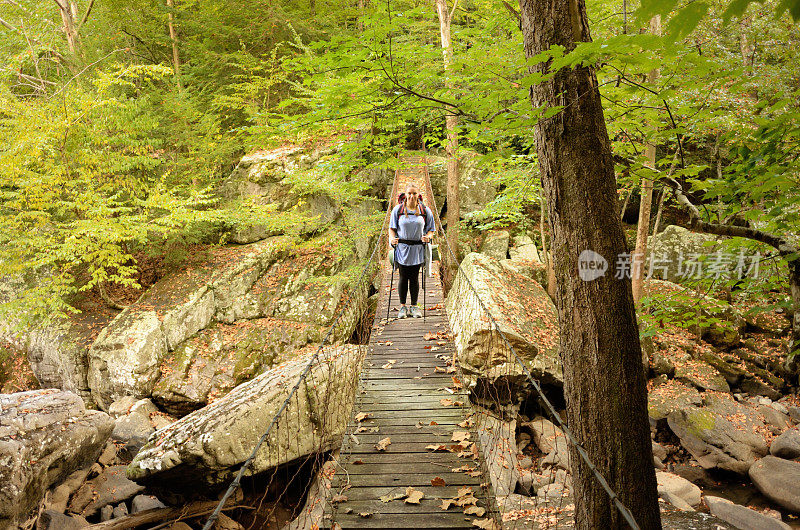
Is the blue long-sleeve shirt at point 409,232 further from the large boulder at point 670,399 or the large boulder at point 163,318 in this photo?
the large boulder at point 670,399

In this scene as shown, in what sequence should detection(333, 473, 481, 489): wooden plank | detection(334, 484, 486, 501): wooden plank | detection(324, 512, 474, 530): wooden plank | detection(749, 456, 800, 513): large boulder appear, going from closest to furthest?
detection(324, 512, 474, 530): wooden plank, detection(334, 484, 486, 501): wooden plank, detection(333, 473, 481, 489): wooden plank, detection(749, 456, 800, 513): large boulder

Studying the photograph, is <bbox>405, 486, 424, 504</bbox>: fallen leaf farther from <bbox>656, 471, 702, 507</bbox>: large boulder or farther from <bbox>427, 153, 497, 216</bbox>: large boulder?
<bbox>427, 153, 497, 216</bbox>: large boulder

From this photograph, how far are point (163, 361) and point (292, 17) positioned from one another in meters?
10.3

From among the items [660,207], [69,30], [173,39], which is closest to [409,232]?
[660,207]

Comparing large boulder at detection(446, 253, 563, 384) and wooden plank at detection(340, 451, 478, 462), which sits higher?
large boulder at detection(446, 253, 563, 384)

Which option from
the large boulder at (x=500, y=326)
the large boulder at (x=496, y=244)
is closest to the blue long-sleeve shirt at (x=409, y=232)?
the large boulder at (x=500, y=326)

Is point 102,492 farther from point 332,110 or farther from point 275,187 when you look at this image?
point 275,187

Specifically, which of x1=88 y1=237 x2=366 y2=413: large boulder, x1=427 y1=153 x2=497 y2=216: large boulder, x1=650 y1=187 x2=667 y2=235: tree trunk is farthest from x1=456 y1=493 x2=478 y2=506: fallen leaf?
x1=427 y1=153 x2=497 y2=216: large boulder

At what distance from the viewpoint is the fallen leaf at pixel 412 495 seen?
268 cm

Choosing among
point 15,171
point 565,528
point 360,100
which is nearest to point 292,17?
point 15,171

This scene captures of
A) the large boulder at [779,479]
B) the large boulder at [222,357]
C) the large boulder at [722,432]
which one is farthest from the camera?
the large boulder at [222,357]

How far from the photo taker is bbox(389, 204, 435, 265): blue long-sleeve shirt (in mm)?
5129

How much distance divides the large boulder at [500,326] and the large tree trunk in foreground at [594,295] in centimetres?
255

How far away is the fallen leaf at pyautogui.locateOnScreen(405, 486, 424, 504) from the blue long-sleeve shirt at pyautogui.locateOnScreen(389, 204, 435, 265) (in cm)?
296
